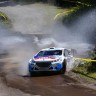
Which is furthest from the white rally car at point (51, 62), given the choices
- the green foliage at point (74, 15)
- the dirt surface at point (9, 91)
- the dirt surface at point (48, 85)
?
the green foliage at point (74, 15)

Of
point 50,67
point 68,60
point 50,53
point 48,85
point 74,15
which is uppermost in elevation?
point 74,15

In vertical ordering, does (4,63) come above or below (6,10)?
below

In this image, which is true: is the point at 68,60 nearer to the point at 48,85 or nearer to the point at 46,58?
the point at 46,58

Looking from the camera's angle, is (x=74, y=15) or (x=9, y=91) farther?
(x=74, y=15)

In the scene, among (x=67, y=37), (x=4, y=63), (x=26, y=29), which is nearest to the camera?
(x=4, y=63)

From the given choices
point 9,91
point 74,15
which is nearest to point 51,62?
point 9,91

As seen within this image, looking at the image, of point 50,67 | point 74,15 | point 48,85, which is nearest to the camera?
point 48,85

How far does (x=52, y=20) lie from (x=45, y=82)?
3753cm

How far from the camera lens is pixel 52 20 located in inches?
2229

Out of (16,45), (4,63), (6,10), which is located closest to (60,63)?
(4,63)

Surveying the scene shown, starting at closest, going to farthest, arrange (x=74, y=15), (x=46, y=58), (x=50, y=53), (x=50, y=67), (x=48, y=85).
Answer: (x=48, y=85), (x=50, y=67), (x=46, y=58), (x=50, y=53), (x=74, y=15)

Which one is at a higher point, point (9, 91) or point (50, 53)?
point (50, 53)

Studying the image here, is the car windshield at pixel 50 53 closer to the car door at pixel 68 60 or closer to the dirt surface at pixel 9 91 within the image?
the car door at pixel 68 60

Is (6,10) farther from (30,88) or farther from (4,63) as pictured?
(30,88)
